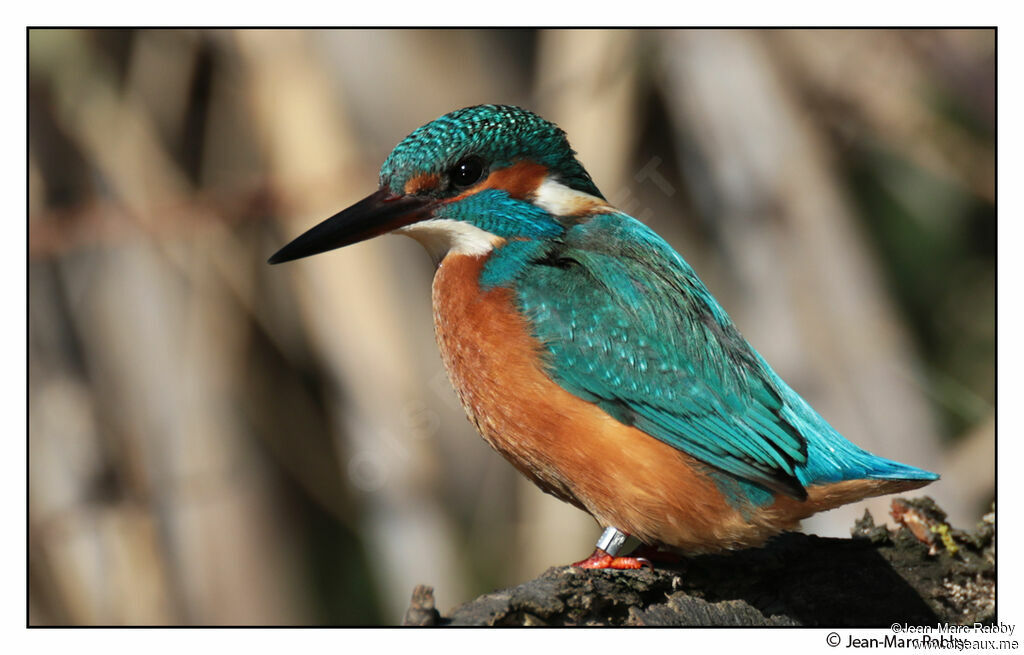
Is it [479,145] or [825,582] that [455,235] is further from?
[825,582]

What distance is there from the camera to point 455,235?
242 centimetres

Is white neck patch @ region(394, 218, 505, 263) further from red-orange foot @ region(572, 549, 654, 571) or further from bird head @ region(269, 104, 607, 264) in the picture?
red-orange foot @ region(572, 549, 654, 571)

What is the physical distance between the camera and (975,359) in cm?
476

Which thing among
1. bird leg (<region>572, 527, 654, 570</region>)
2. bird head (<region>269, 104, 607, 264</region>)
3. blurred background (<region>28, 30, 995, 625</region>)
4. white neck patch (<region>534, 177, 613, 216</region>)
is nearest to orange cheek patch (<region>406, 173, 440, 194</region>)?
bird head (<region>269, 104, 607, 264</region>)

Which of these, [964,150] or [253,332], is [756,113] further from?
[253,332]

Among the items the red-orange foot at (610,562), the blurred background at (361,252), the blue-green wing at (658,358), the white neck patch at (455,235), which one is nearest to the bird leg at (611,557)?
the red-orange foot at (610,562)

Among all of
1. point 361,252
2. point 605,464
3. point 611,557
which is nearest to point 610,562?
point 611,557

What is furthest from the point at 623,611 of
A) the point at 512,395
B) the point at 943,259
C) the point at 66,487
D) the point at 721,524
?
the point at 943,259

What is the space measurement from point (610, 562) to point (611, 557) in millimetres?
16

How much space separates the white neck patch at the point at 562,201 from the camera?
246 centimetres

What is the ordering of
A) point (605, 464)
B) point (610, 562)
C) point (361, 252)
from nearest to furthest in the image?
point (605, 464)
point (610, 562)
point (361, 252)

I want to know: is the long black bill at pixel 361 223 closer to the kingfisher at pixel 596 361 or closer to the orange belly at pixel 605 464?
the kingfisher at pixel 596 361

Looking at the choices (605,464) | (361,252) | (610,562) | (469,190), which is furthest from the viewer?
(361,252)

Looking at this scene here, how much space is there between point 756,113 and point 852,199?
32.8 inches
